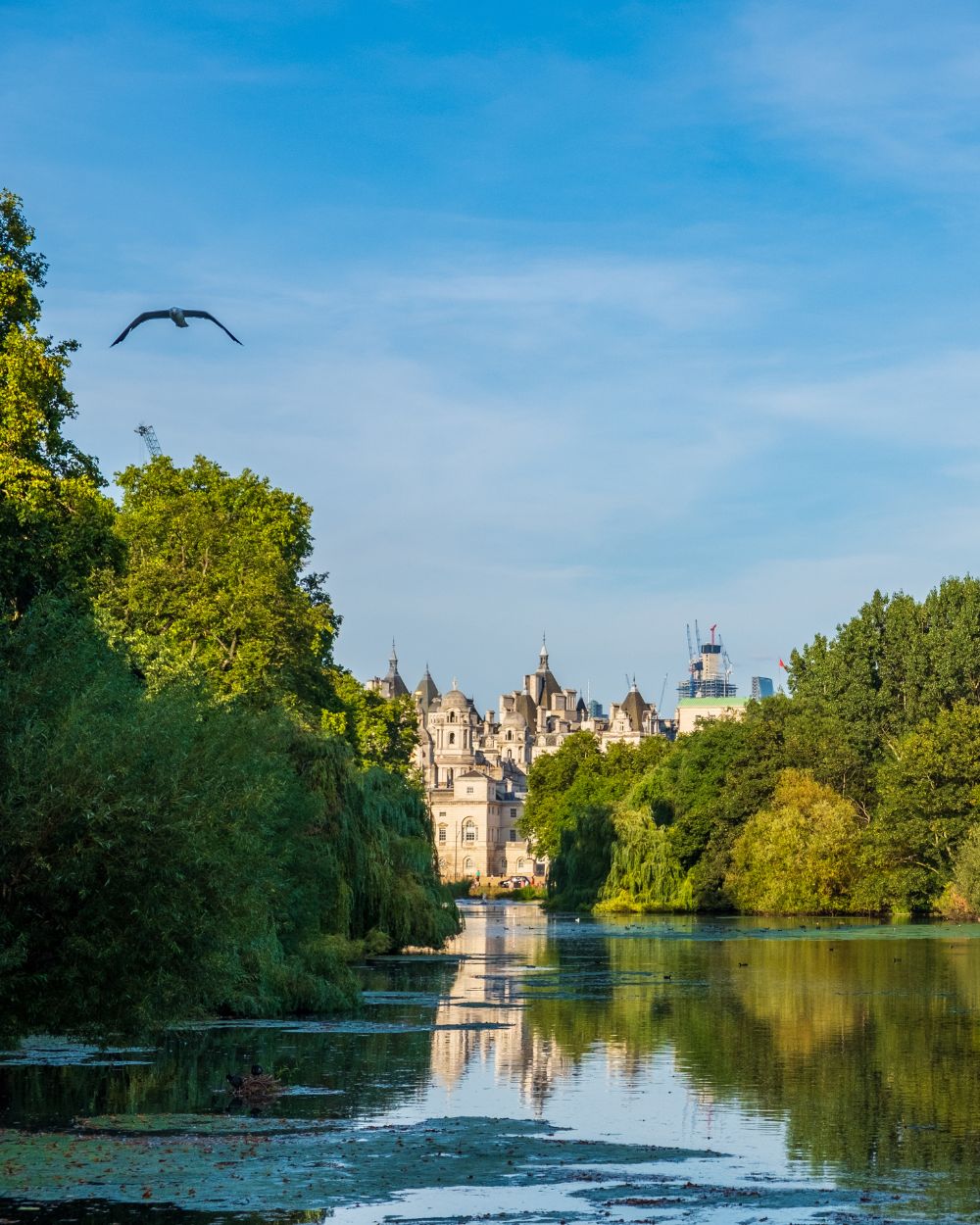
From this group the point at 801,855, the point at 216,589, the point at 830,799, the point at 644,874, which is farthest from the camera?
the point at 644,874

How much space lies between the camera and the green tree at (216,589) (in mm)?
53469

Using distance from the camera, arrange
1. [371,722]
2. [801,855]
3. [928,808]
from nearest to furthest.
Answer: [371,722] < [928,808] < [801,855]

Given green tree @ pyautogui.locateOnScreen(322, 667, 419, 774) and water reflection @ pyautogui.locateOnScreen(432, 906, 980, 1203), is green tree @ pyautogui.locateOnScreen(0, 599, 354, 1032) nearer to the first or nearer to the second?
water reflection @ pyautogui.locateOnScreen(432, 906, 980, 1203)

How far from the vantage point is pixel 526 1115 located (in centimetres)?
2255

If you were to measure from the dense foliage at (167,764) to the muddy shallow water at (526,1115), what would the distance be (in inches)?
64.3

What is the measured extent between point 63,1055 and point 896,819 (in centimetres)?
6367

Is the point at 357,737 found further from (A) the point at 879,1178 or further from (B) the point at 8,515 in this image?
(A) the point at 879,1178

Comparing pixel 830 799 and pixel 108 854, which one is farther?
pixel 830 799

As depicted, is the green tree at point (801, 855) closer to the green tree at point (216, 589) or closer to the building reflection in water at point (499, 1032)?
the building reflection in water at point (499, 1032)

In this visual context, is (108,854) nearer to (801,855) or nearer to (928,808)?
(928,808)

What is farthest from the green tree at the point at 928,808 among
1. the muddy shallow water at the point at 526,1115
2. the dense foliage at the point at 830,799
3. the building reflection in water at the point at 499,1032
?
the muddy shallow water at the point at 526,1115

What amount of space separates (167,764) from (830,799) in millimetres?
74345

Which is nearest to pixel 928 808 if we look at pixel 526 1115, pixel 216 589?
pixel 216 589

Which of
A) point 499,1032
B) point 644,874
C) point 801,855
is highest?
point 801,855
